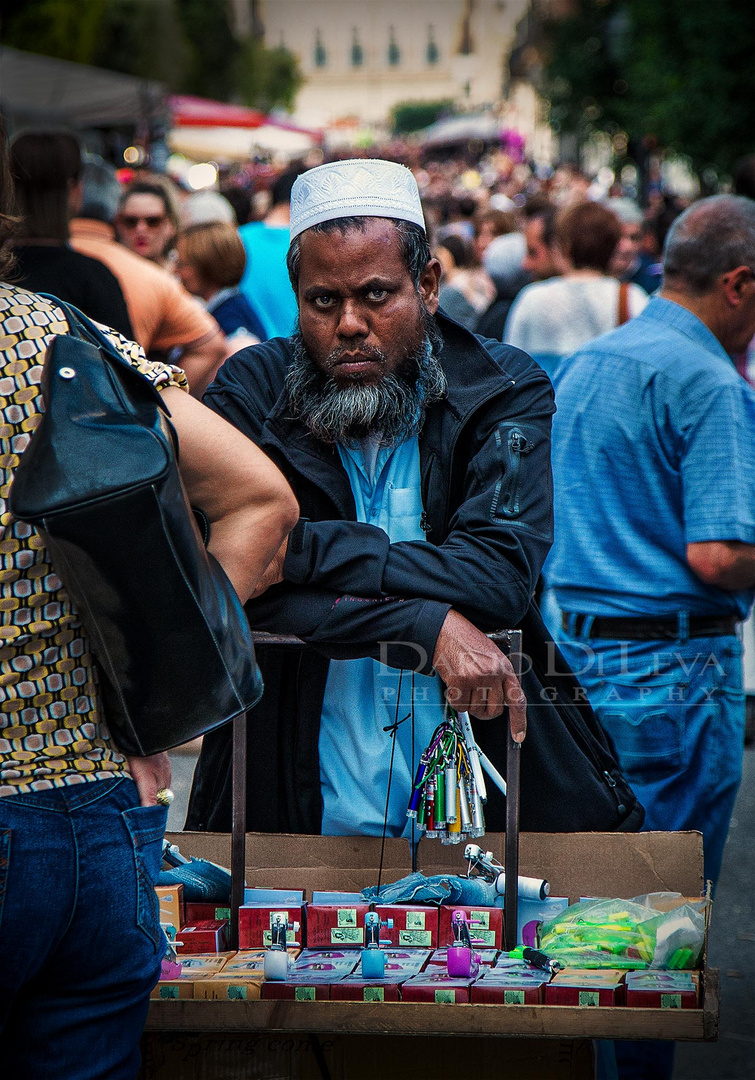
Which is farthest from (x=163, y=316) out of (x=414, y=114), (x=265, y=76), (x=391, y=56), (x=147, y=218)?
(x=391, y=56)

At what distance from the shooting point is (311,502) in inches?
100

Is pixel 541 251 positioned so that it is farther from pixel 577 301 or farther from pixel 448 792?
pixel 448 792

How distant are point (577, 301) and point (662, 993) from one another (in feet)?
15.8

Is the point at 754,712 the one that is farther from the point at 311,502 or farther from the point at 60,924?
the point at 60,924

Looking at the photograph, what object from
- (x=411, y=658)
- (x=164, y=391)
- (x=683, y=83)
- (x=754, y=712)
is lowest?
(x=754, y=712)

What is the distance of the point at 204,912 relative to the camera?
8.02ft

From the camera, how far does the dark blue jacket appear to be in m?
2.38

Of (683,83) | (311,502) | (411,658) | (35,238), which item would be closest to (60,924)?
(411,658)

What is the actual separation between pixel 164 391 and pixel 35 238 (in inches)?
130

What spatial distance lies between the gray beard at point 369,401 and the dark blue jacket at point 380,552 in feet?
0.12

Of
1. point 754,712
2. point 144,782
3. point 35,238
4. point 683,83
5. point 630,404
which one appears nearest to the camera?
point 144,782

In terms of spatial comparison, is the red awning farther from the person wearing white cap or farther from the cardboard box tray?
the cardboard box tray

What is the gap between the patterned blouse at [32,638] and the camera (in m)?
1.57

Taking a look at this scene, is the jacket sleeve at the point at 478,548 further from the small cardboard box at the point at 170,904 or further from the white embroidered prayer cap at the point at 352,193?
the small cardboard box at the point at 170,904
